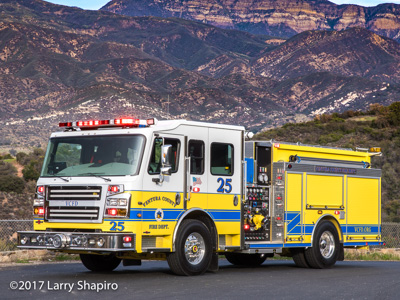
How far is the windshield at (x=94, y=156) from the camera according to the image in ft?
46.3

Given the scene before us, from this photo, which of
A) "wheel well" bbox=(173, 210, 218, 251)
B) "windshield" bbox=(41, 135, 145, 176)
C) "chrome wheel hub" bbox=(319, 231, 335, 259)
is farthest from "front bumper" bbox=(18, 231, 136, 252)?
"chrome wheel hub" bbox=(319, 231, 335, 259)

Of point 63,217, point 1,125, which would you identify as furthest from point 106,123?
point 1,125

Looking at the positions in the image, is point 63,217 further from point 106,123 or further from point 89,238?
point 106,123

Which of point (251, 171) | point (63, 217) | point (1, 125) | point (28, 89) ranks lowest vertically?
point (63, 217)

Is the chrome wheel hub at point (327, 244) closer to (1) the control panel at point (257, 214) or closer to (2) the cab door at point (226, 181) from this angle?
(1) the control panel at point (257, 214)

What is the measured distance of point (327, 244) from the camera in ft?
60.5

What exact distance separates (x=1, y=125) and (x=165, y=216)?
12186 cm

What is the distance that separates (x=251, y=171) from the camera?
54.5 ft

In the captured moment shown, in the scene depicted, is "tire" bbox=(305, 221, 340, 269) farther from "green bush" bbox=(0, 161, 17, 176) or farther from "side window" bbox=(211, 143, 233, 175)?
"green bush" bbox=(0, 161, 17, 176)

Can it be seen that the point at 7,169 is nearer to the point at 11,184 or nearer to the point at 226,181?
the point at 11,184

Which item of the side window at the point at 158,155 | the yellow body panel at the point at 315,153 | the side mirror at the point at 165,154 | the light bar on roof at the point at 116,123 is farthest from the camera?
the yellow body panel at the point at 315,153

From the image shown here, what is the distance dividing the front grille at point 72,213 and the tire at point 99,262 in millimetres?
2033

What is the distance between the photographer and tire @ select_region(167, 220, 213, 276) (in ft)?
47.8

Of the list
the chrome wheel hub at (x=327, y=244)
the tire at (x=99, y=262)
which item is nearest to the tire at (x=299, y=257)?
the chrome wheel hub at (x=327, y=244)
